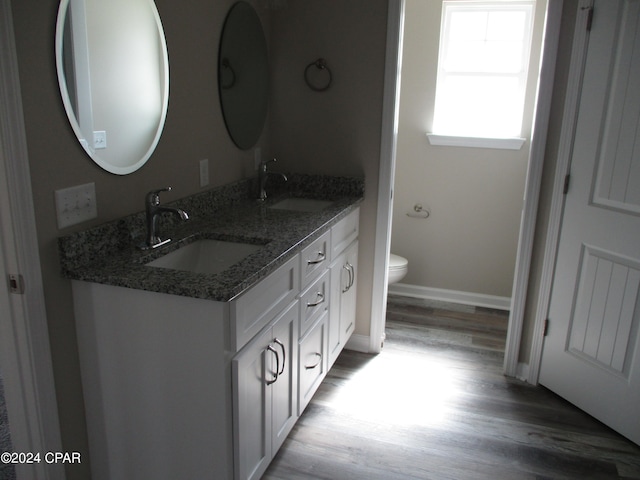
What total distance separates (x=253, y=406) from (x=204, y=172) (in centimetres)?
109

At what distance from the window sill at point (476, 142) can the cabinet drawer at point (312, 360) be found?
6.05 feet

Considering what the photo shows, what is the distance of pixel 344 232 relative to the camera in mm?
2703

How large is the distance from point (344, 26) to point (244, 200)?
3.49 feet

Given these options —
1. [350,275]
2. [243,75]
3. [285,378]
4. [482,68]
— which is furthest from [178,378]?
[482,68]

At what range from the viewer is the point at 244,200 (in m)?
2.75

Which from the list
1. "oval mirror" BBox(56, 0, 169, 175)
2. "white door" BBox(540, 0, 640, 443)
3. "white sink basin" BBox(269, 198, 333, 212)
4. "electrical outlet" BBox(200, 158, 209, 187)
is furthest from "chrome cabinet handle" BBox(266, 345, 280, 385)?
"white door" BBox(540, 0, 640, 443)

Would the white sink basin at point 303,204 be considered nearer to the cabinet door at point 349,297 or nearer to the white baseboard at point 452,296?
the cabinet door at point 349,297

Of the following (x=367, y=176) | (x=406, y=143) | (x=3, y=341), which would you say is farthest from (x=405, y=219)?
(x=3, y=341)

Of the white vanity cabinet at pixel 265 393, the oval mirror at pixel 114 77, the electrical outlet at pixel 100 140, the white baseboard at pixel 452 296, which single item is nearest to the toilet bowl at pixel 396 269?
the white baseboard at pixel 452 296

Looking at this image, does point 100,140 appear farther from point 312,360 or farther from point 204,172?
point 312,360

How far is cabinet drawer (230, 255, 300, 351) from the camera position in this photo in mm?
1568

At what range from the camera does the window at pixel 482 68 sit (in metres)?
3.56

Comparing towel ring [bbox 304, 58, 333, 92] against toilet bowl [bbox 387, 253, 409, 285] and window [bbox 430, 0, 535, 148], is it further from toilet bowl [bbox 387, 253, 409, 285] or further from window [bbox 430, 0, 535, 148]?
toilet bowl [bbox 387, 253, 409, 285]

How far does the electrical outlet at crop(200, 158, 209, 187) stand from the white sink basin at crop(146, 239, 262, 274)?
41 centimetres
